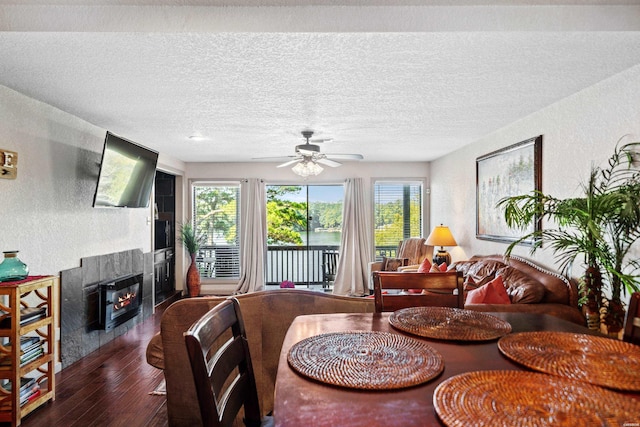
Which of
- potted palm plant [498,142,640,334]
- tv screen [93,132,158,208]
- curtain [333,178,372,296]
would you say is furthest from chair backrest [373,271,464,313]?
curtain [333,178,372,296]

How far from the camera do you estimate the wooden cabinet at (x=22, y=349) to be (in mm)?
2443

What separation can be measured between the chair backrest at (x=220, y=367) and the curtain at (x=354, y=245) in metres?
5.35

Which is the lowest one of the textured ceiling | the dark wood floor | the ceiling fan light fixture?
the dark wood floor

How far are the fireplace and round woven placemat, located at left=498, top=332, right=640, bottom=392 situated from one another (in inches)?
154

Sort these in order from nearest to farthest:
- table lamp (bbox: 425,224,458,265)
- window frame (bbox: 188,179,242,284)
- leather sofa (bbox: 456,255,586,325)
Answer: leather sofa (bbox: 456,255,586,325), table lamp (bbox: 425,224,458,265), window frame (bbox: 188,179,242,284)

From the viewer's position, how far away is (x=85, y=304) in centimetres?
379

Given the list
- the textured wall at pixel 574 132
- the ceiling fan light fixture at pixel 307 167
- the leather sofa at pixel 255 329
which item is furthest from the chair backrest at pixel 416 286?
the ceiling fan light fixture at pixel 307 167

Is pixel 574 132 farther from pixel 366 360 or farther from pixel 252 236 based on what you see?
pixel 252 236

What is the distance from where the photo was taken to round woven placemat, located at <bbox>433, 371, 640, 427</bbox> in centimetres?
83

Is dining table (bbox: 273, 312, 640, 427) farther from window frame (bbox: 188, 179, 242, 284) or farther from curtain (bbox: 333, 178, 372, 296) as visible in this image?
window frame (bbox: 188, 179, 242, 284)

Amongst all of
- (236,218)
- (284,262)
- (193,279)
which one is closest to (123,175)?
(193,279)

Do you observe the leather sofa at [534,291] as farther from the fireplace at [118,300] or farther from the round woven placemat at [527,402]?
the fireplace at [118,300]

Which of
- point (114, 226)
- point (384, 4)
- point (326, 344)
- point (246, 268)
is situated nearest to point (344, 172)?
point (246, 268)

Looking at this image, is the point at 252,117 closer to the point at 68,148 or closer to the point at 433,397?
the point at 68,148
